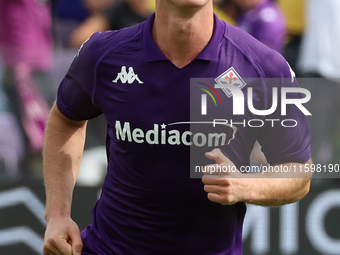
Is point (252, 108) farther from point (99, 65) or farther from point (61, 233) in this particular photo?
point (61, 233)

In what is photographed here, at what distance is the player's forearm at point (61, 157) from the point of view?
2576 millimetres

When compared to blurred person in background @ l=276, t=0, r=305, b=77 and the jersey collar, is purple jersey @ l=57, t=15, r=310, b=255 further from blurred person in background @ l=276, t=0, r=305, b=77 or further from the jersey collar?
blurred person in background @ l=276, t=0, r=305, b=77

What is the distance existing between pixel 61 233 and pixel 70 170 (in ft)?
1.21

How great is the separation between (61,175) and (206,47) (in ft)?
3.20

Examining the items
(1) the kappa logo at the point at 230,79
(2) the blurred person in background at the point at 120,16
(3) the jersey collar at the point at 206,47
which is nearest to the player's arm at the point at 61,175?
(3) the jersey collar at the point at 206,47

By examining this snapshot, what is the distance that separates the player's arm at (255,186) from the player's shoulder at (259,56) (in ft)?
1.34

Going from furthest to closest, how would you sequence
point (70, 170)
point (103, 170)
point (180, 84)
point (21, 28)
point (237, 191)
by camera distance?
point (21, 28) → point (103, 170) → point (70, 170) → point (180, 84) → point (237, 191)

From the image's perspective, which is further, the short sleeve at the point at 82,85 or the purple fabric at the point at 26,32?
the purple fabric at the point at 26,32

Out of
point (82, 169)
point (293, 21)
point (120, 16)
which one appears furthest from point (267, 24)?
point (82, 169)

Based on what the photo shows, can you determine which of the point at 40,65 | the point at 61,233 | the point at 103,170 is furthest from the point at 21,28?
the point at 61,233

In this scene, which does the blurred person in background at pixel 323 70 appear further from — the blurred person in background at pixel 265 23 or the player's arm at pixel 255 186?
the player's arm at pixel 255 186

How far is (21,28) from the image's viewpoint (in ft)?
17.6

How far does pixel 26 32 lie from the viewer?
17.6 feet

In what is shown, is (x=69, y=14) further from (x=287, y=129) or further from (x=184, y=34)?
(x=287, y=129)
